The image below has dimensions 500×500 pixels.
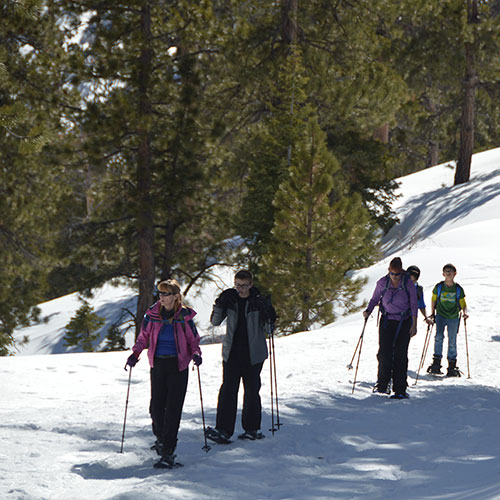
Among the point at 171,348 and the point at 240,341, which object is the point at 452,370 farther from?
the point at 171,348

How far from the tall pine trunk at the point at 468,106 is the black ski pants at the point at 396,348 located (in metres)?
18.0

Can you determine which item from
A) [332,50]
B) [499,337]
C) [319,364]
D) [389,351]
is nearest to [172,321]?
[389,351]

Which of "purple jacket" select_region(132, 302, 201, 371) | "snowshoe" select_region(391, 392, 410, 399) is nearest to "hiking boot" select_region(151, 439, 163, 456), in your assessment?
"purple jacket" select_region(132, 302, 201, 371)

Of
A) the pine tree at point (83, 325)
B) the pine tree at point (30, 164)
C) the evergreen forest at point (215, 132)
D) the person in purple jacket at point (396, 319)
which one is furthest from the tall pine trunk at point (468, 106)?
the person in purple jacket at point (396, 319)

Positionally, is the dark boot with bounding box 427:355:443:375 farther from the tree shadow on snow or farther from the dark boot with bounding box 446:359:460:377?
the tree shadow on snow

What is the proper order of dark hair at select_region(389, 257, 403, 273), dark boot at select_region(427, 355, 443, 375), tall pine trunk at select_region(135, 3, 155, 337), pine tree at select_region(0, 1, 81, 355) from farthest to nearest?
1. tall pine trunk at select_region(135, 3, 155, 337)
2. pine tree at select_region(0, 1, 81, 355)
3. dark boot at select_region(427, 355, 443, 375)
4. dark hair at select_region(389, 257, 403, 273)

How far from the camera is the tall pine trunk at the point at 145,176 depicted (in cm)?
1692

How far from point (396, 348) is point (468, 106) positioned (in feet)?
61.3

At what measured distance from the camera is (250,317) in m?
6.52

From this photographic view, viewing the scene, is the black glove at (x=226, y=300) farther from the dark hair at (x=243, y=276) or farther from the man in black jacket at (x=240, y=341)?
the dark hair at (x=243, y=276)

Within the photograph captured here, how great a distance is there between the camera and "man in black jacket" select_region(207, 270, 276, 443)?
21.4 ft

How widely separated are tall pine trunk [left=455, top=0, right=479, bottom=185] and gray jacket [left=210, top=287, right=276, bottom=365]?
2031cm

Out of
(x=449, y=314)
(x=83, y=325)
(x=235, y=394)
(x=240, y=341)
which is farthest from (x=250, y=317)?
(x=83, y=325)

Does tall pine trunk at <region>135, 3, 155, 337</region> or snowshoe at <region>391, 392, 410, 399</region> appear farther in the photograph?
tall pine trunk at <region>135, 3, 155, 337</region>
